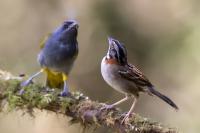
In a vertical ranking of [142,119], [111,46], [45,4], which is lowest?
[142,119]

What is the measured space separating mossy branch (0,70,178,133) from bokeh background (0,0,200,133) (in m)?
5.16

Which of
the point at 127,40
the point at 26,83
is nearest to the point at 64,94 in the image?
the point at 26,83

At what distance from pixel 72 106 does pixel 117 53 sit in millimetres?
580

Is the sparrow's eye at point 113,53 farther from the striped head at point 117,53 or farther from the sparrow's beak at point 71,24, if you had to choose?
the sparrow's beak at point 71,24

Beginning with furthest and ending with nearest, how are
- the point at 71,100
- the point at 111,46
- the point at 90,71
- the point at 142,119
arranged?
the point at 90,71
the point at 111,46
the point at 71,100
the point at 142,119

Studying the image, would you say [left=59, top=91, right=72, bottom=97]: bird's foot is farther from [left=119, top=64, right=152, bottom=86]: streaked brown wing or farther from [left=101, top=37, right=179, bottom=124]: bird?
[left=119, top=64, right=152, bottom=86]: streaked brown wing

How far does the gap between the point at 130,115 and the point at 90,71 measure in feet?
21.1

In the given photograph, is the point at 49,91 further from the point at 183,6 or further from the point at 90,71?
the point at 183,6

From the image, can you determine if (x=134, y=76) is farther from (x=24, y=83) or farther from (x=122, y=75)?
(x=24, y=83)

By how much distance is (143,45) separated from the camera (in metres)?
10.8

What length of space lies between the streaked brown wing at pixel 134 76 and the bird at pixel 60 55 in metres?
0.71

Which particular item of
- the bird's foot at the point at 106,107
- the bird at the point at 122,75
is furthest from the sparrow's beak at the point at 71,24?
the bird's foot at the point at 106,107

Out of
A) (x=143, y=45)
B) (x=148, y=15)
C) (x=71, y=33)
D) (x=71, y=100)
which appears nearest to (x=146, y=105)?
(x=143, y=45)

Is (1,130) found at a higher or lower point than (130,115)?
higher
